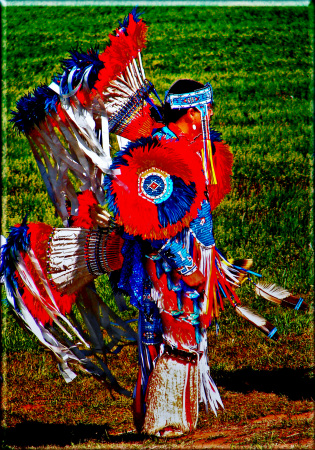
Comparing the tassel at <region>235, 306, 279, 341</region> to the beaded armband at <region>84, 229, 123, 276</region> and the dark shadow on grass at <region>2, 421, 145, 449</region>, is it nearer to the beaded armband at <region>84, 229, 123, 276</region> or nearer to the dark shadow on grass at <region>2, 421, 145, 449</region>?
the beaded armband at <region>84, 229, 123, 276</region>

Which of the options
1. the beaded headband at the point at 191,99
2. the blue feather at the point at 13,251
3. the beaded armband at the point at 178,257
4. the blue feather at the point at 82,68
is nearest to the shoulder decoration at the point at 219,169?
the beaded headband at the point at 191,99

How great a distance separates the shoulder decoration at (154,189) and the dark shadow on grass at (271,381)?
201 cm

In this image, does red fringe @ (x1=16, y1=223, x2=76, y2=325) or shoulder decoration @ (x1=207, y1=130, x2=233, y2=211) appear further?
shoulder decoration @ (x1=207, y1=130, x2=233, y2=211)

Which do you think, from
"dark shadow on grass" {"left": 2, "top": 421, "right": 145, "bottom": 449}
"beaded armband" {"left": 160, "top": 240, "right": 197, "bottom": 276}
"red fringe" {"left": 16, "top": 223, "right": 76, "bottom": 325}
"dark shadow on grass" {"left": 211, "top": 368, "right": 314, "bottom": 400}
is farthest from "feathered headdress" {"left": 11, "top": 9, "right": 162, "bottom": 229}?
"dark shadow on grass" {"left": 211, "top": 368, "right": 314, "bottom": 400}

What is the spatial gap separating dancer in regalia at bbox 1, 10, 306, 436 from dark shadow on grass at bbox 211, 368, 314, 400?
36.9 inches

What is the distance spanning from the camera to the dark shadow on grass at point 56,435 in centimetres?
384

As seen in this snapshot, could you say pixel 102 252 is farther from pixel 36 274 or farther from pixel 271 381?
pixel 271 381

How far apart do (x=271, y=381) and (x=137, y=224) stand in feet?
7.47

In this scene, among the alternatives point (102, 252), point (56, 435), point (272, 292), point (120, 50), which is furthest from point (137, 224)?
A: point (56, 435)

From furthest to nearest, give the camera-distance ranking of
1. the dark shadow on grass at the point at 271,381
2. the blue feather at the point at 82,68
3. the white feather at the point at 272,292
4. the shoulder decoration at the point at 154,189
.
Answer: the dark shadow on grass at the point at 271,381, the white feather at the point at 272,292, the blue feather at the point at 82,68, the shoulder decoration at the point at 154,189

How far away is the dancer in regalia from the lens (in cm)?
305

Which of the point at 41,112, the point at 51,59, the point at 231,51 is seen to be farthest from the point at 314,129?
the point at 41,112

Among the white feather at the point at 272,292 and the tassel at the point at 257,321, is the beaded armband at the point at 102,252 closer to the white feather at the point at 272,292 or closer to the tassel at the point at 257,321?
Result: the tassel at the point at 257,321

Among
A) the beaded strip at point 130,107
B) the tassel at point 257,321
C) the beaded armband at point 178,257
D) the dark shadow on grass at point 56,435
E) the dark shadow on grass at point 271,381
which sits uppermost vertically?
the beaded strip at point 130,107
